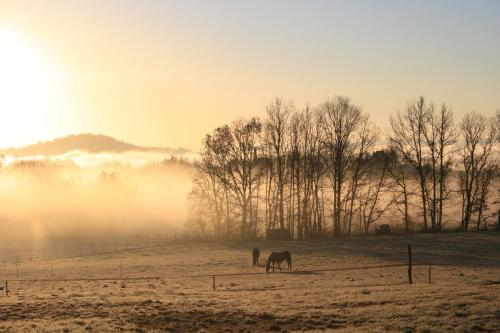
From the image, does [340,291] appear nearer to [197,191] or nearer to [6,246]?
[197,191]

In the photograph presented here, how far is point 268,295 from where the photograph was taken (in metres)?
29.3

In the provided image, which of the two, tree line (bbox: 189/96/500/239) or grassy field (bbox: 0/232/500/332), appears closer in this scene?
grassy field (bbox: 0/232/500/332)

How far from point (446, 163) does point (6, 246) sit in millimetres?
65374

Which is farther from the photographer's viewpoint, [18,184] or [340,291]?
[18,184]

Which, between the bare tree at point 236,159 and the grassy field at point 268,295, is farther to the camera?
the bare tree at point 236,159

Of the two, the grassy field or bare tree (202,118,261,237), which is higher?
bare tree (202,118,261,237)

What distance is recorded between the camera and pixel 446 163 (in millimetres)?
67062

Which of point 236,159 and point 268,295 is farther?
point 236,159

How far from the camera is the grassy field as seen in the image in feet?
73.0

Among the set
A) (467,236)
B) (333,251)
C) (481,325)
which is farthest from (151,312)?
(467,236)

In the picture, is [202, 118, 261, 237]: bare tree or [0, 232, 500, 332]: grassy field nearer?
[0, 232, 500, 332]: grassy field

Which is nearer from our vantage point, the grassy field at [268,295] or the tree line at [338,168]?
the grassy field at [268,295]

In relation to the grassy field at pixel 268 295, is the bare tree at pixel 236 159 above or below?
above

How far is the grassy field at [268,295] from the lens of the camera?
22250mm
